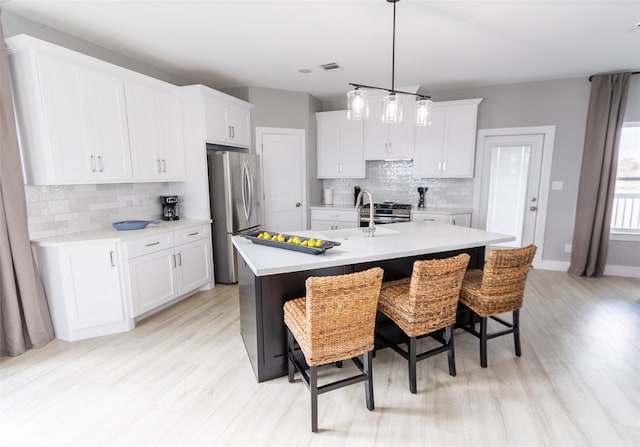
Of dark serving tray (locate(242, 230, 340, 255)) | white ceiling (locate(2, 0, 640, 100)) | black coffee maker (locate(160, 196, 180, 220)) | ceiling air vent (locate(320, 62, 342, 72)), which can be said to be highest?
ceiling air vent (locate(320, 62, 342, 72))

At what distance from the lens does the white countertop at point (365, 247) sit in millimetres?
1900

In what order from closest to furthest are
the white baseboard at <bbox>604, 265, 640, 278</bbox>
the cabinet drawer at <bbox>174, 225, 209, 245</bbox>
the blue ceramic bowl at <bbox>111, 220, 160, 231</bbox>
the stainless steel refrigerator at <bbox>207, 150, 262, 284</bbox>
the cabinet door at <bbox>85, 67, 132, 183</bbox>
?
the cabinet door at <bbox>85, 67, 132, 183</bbox> < the blue ceramic bowl at <bbox>111, 220, 160, 231</bbox> < the cabinet drawer at <bbox>174, 225, 209, 245</bbox> < the stainless steel refrigerator at <bbox>207, 150, 262, 284</bbox> < the white baseboard at <bbox>604, 265, 640, 278</bbox>

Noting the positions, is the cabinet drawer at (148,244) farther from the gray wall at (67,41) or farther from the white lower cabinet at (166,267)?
the gray wall at (67,41)

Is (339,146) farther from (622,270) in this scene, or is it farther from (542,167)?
(622,270)

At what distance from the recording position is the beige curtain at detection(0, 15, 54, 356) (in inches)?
89.7

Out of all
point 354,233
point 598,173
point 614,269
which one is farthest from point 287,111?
point 614,269

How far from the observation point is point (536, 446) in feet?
5.30

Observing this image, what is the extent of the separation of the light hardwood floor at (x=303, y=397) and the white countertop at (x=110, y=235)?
855mm

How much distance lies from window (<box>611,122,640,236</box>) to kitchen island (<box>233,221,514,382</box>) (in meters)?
3.13

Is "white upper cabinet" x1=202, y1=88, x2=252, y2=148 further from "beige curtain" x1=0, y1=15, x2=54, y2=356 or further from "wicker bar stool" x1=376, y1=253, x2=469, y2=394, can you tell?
"wicker bar stool" x1=376, y1=253, x2=469, y2=394

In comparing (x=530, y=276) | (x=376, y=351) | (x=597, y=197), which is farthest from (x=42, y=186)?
(x=597, y=197)

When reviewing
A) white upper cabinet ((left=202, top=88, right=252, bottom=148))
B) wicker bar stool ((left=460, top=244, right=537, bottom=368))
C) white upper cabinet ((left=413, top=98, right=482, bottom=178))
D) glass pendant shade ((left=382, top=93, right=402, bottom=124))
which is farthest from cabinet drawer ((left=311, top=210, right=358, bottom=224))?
wicker bar stool ((left=460, top=244, right=537, bottom=368))

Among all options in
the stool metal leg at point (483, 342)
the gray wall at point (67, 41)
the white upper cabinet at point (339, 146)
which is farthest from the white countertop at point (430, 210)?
the gray wall at point (67, 41)

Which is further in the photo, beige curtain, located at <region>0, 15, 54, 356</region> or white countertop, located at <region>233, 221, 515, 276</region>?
beige curtain, located at <region>0, 15, 54, 356</region>
